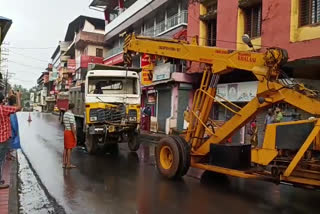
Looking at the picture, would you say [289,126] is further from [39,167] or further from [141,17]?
[141,17]

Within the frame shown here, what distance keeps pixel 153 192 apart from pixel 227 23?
12180 millimetres

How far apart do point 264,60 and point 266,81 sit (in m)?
0.50

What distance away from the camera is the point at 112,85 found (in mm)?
14461

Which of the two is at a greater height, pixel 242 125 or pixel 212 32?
pixel 212 32

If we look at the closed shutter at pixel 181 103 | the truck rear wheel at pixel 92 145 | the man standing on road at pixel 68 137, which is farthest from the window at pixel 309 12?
the closed shutter at pixel 181 103

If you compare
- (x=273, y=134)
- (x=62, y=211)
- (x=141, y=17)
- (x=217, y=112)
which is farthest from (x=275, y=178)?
(x=141, y=17)

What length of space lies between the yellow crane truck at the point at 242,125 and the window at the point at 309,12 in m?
6.15

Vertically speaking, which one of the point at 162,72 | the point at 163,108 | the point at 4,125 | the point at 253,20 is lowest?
the point at 4,125

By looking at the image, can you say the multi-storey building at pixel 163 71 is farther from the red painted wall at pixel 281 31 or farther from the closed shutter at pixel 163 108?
the red painted wall at pixel 281 31

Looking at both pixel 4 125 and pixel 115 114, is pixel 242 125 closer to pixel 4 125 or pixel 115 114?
pixel 4 125

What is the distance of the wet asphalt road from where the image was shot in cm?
704

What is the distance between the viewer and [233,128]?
901 cm

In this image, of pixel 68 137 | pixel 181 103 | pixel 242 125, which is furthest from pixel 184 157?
pixel 181 103

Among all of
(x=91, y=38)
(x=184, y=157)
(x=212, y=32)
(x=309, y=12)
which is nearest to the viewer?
(x=184, y=157)
